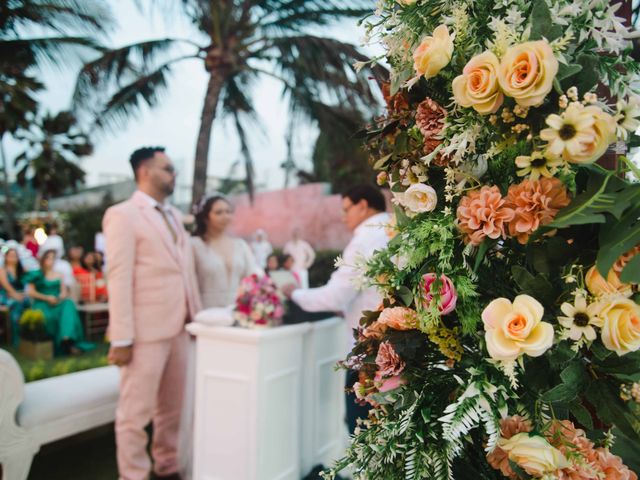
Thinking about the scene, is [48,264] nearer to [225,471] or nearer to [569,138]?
[225,471]

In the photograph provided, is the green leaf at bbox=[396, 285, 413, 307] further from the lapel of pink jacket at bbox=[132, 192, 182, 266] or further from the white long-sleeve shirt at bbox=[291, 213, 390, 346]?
the lapel of pink jacket at bbox=[132, 192, 182, 266]

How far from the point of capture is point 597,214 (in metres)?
0.84

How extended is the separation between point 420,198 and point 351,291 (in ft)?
5.27

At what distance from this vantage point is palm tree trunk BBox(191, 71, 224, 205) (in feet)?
23.7

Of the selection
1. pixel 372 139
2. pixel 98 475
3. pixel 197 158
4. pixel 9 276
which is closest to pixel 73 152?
pixel 9 276

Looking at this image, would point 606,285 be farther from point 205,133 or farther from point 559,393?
point 205,133

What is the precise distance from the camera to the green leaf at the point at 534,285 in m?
0.90

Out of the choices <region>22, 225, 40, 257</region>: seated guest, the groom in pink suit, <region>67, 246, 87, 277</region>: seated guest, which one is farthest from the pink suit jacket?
<region>22, 225, 40, 257</region>: seated guest

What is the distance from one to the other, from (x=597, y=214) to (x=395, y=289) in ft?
1.46

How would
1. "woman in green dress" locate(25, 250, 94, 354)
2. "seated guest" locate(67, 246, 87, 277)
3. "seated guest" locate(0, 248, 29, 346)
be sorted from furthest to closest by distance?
"seated guest" locate(67, 246, 87, 277), "seated guest" locate(0, 248, 29, 346), "woman in green dress" locate(25, 250, 94, 354)

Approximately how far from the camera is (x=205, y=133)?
7.31 meters

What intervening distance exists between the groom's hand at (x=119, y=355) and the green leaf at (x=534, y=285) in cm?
233

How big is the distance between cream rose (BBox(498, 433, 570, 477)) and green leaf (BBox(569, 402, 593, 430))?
8 cm

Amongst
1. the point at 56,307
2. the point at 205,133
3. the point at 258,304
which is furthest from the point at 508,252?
the point at 56,307
